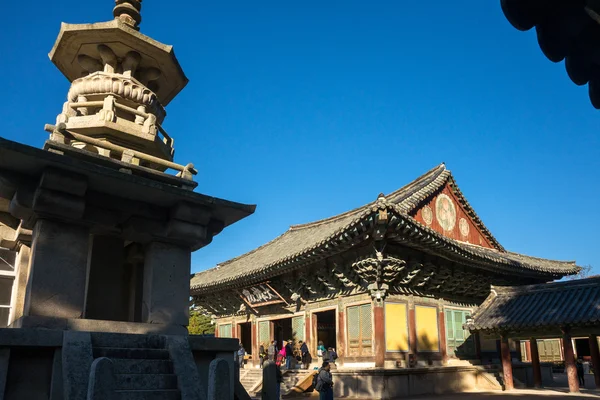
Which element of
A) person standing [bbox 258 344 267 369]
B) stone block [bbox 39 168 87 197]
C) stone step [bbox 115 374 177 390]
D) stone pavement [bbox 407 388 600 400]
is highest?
stone block [bbox 39 168 87 197]

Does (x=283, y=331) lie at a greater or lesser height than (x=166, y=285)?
lesser

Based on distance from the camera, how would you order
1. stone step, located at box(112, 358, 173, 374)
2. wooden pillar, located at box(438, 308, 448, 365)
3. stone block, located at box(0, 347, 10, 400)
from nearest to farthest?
stone block, located at box(0, 347, 10, 400), stone step, located at box(112, 358, 173, 374), wooden pillar, located at box(438, 308, 448, 365)

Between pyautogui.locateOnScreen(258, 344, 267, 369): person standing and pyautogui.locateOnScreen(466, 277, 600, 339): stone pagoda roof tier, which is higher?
pyautogui.locateOnScreen(466, 277, 600, 339): stone pagoda roof tier

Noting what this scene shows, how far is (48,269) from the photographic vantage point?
5602 mm

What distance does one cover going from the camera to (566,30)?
2.70 m

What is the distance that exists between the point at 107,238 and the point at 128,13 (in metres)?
3.71

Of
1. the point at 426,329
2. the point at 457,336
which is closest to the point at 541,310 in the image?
the point at 457,336

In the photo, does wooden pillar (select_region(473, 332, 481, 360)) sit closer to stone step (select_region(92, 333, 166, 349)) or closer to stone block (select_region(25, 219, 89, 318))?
stone step (select_region(92, 333, 166, 349))

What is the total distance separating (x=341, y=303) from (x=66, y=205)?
546 inches

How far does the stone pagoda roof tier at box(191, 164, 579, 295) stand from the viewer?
51.8 feet

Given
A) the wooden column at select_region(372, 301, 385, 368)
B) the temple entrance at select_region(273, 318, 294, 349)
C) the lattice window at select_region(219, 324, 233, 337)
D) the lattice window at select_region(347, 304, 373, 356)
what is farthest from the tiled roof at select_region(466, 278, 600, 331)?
the lattice window at select_region(219, 324, 233, 337)

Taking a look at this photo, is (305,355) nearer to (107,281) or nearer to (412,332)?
(412,332)

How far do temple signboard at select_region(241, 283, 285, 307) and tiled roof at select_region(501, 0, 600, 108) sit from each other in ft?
61.4

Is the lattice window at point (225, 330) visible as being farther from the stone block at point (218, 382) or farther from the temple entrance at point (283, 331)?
the stone block at point (218, 382)
